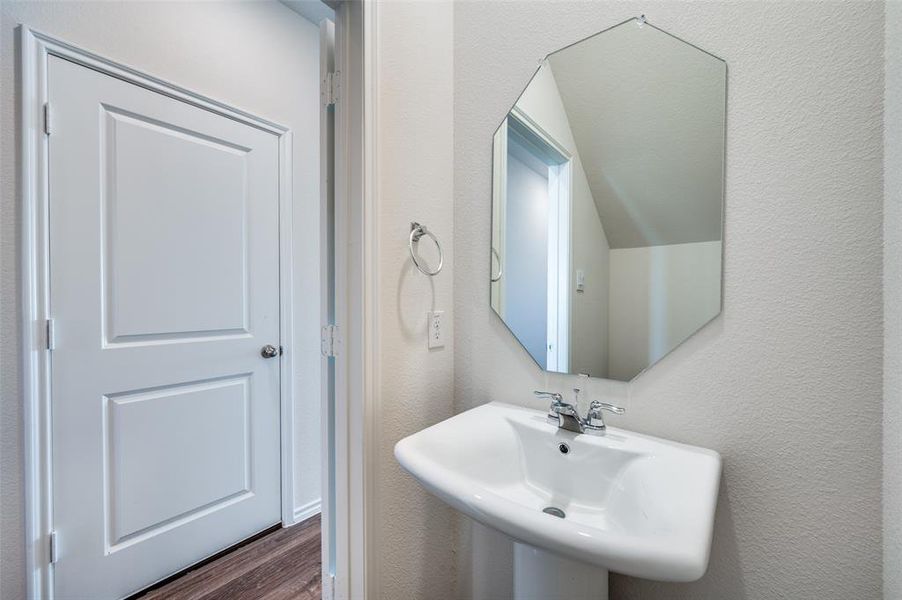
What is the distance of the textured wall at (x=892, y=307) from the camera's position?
2.09 ft

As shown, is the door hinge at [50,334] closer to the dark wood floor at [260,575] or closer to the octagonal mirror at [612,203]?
the dark wood floor at [260,575]

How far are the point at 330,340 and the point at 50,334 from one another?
1.02 meters

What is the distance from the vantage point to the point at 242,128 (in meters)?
1.71

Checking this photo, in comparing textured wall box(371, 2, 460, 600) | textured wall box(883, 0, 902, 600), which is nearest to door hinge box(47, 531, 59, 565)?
textured wall box(371, 2, 460, 600)

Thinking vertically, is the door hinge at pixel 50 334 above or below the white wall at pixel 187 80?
below

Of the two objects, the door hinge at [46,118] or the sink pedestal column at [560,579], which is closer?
the sink pedestal column at [560,579]

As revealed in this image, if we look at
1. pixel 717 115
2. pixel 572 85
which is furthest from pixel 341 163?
pixel 717 115

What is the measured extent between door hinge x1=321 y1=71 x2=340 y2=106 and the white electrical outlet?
26.5 inches

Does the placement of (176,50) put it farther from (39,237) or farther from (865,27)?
(865,27)

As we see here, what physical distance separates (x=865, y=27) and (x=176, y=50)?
2.15m

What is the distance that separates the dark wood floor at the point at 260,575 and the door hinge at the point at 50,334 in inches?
40.1

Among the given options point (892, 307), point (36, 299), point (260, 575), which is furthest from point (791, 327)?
point (36, 299)

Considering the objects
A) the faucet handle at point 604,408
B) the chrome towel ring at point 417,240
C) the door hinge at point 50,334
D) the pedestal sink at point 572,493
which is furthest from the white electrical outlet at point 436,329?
the door hinge at point 50,334

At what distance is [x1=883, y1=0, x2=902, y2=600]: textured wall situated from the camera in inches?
25.1
